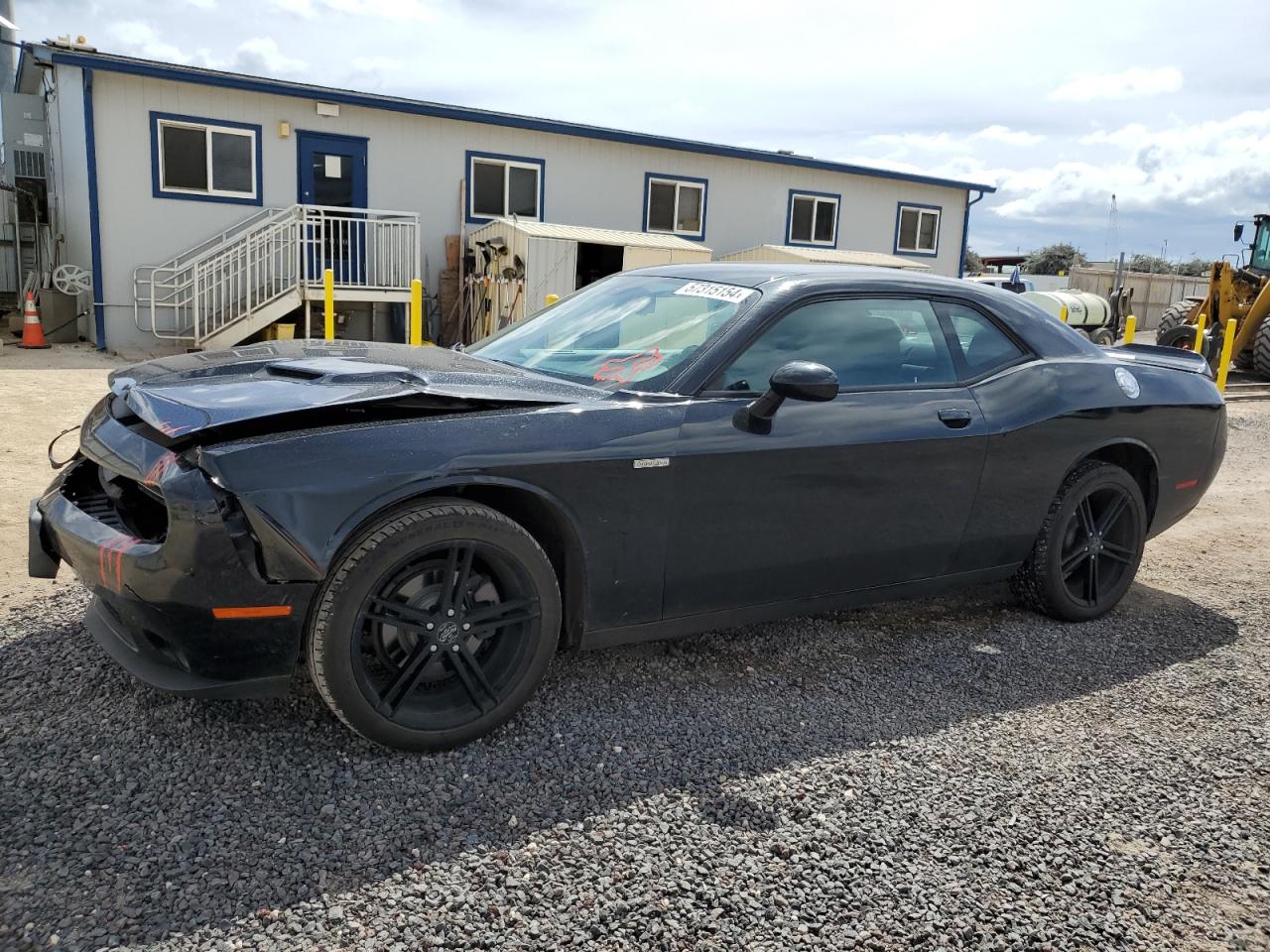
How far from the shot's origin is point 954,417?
389 centimetres

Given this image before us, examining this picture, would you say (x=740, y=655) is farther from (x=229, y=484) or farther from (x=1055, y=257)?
(x=1055, y=257)

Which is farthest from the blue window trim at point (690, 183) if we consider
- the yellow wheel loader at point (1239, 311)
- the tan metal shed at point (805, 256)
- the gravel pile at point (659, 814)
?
the gravel pile at point (659, 814)

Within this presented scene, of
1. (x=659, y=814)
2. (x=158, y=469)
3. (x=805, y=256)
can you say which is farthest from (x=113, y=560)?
(x=805, y=256)

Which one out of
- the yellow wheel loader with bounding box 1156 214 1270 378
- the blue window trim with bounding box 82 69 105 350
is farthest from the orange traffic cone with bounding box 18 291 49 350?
the yellow wheel loader with bounding box 1156 214 1270 378

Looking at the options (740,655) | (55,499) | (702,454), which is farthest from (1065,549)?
(55,499)

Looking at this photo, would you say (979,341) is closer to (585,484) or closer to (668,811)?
(585,484)

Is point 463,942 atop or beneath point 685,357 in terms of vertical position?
beneath

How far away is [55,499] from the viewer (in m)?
3.16

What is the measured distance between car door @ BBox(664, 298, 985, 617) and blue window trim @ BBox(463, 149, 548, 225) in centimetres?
1332

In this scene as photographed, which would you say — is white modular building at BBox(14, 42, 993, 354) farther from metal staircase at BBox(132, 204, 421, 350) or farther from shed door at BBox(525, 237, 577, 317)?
shed door at BBox(525, 237, 577, 317)

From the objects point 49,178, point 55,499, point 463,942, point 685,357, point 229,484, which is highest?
point 49,178

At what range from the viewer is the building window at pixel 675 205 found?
18.2 m

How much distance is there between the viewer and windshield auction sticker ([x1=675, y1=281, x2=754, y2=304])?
3687 mm

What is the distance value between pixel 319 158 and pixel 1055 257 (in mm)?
58001
